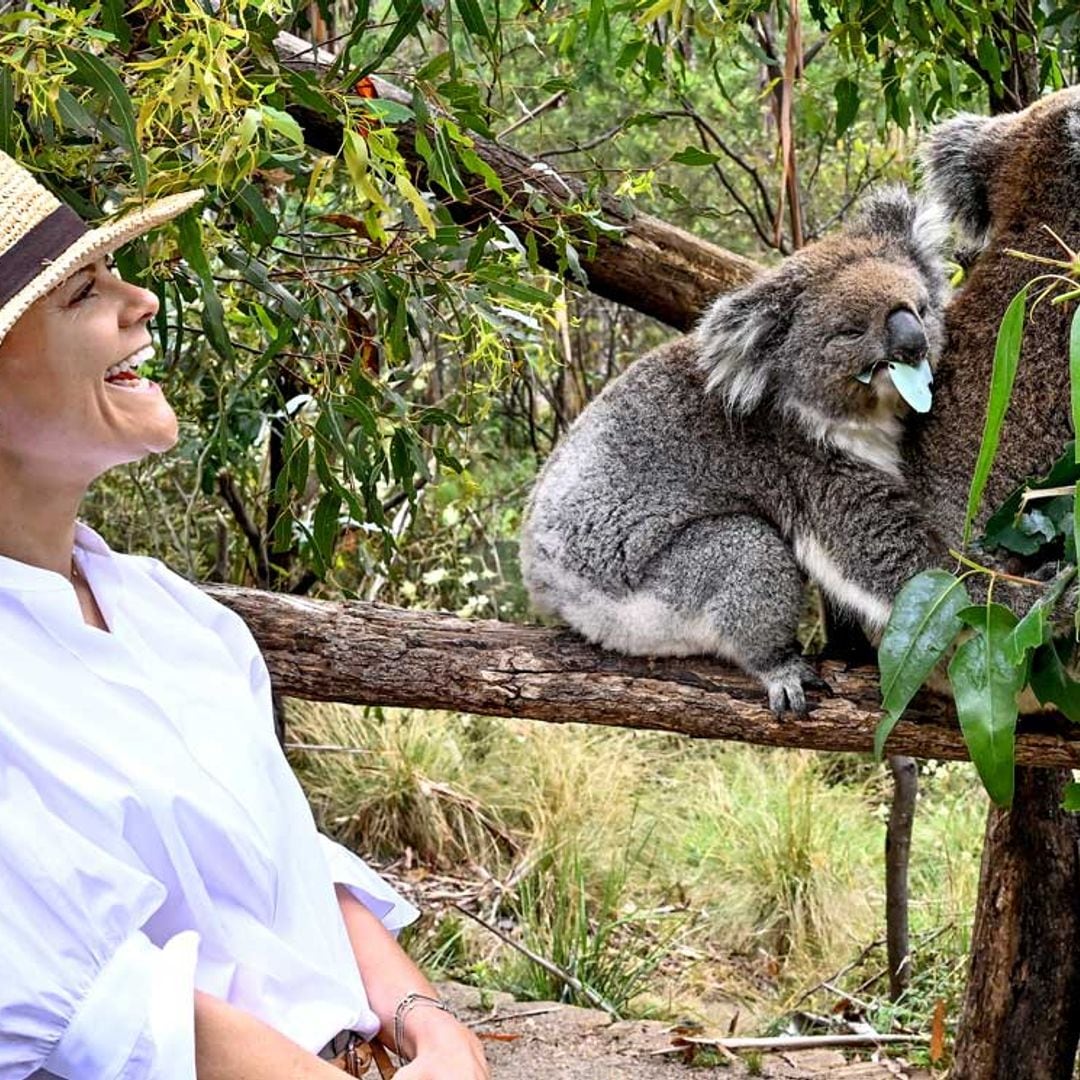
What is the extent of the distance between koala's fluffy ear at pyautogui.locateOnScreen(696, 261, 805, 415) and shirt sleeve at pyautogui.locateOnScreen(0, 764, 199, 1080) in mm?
1726

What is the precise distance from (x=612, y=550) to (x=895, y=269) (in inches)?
30.0

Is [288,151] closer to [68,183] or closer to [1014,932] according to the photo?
[68,183]

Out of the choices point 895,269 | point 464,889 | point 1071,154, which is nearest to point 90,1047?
point 895,269

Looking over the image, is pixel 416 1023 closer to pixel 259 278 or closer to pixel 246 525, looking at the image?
pixel 259 278

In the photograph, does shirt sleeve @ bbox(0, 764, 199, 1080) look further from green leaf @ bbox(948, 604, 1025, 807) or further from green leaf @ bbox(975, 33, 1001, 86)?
green leaf @ bbox(975, 33, 1001, 86)

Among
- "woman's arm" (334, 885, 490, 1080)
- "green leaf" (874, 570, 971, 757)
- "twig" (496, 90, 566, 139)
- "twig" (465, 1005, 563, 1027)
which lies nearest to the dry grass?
"twig" (465, 1005, 563, 1027)

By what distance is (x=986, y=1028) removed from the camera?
11.1ft

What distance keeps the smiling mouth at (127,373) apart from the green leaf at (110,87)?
198 millimetres

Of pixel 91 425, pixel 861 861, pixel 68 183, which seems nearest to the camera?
pixel 91 425

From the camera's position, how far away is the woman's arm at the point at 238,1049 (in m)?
1.52

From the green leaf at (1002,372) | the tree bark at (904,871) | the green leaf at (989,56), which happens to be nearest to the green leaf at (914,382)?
the green leaf at (989,56)

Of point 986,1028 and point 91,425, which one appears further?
point 986,1028

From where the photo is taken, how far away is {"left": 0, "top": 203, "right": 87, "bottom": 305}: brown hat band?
1581mm

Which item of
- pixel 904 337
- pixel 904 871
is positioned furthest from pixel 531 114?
pixel 904 871
